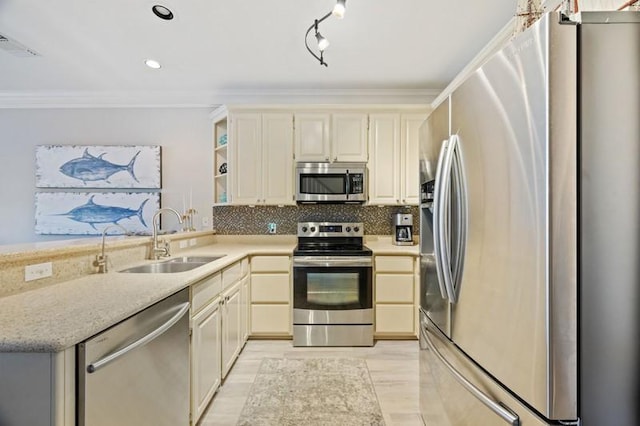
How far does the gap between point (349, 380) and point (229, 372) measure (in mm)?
928

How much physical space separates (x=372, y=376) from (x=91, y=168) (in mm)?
3930

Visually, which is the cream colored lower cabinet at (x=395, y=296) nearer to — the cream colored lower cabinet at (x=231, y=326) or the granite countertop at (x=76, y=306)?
the cream colored lower cabinet at (x=231, y=326)

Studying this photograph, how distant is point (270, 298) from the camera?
114 inches

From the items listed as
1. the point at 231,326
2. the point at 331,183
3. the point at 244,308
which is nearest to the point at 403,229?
the point at 331,183

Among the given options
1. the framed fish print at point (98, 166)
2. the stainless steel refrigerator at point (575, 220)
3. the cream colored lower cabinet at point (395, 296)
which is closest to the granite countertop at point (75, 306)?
the stainless steel refrigerator at point (575, 220)

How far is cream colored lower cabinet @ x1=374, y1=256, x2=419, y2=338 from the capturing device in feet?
9.50

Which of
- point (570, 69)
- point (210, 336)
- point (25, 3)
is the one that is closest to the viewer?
point (570, 69)

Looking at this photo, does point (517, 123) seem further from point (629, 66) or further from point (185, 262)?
point (185, 262)

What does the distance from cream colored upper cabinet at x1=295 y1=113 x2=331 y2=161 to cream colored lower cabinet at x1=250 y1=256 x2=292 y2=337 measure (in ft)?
3.87

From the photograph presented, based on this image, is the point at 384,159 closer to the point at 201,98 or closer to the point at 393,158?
the point at 393,158

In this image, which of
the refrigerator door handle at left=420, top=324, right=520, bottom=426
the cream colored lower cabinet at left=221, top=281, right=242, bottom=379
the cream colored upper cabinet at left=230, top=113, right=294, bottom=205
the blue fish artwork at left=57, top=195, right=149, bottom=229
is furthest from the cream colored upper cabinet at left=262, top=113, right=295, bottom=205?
the refrigerator door handle at left=420, top=324, right=520, bottom=426

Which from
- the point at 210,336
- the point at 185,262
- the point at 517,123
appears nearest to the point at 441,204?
the point at 517,123

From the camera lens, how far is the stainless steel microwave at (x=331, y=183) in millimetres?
3152

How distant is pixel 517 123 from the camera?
90 cm
